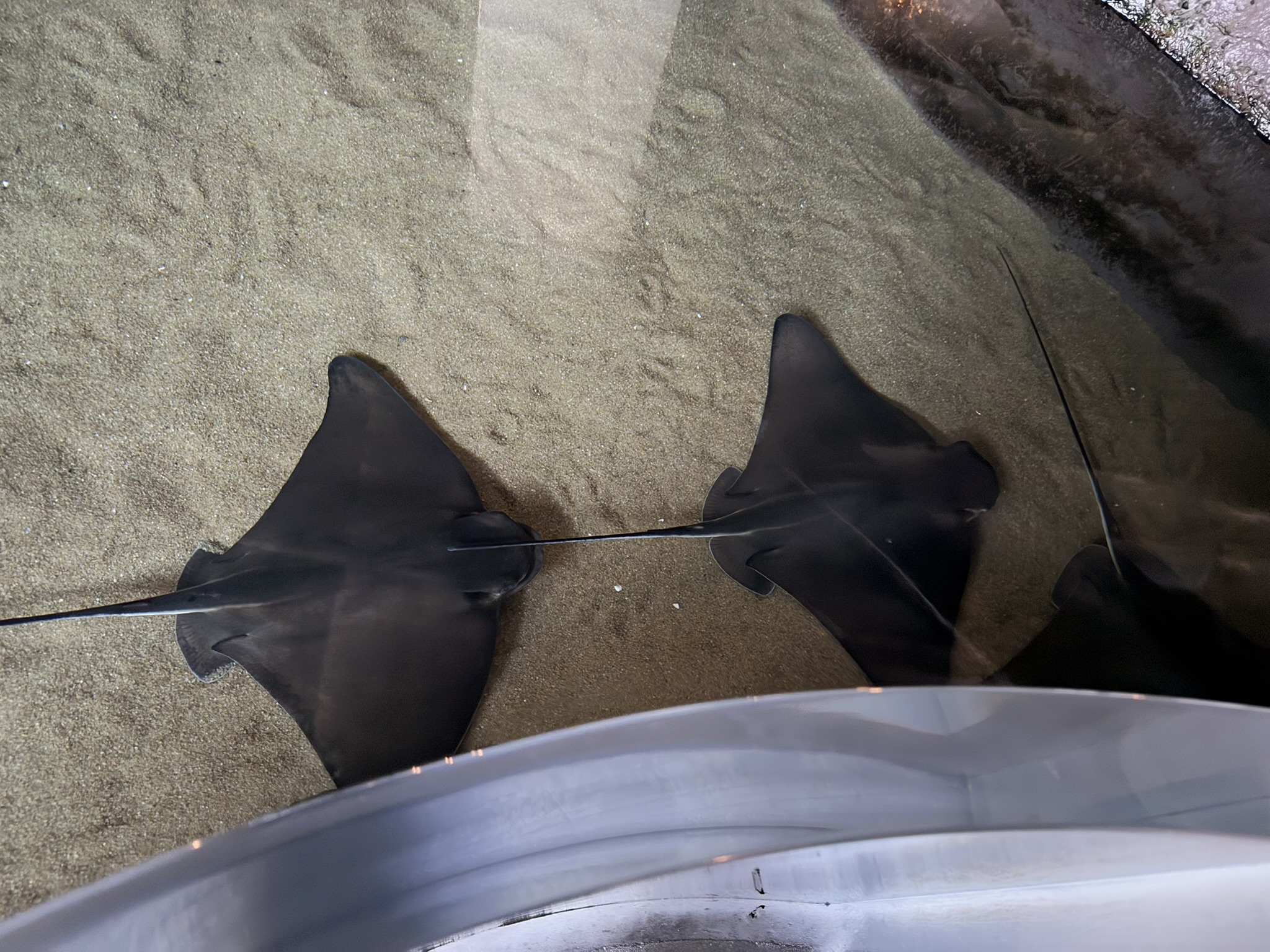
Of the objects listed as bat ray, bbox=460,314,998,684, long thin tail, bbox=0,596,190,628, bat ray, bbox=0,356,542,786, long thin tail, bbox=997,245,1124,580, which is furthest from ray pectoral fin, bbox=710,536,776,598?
long thin tail, bbox=0,596,190,628

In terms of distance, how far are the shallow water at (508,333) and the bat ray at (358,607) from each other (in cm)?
7

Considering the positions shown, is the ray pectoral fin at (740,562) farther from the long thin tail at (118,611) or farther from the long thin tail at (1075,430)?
the long thin tail at (118,611)

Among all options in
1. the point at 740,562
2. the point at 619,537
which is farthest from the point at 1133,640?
the point at 619,537

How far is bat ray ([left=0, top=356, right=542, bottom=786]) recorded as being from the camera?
1305mm

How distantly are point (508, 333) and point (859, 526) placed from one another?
986 millimetres

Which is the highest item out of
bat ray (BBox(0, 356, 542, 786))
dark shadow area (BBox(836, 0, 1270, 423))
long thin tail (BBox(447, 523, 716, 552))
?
dark shadow area (BBox(836, 0, 1270, 423))

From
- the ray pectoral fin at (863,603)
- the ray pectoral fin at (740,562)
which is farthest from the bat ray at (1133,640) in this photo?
the ray pectoral fin at (740,562)

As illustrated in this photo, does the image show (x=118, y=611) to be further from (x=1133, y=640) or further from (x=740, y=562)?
(x=1133, y=640)

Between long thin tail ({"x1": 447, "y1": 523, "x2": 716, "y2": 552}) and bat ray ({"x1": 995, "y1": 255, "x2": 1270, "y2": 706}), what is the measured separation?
673 mm

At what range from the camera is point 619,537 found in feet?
4.75

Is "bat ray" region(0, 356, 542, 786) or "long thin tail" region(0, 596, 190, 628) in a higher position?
"bat ray" region(0, 356, 542, 786)

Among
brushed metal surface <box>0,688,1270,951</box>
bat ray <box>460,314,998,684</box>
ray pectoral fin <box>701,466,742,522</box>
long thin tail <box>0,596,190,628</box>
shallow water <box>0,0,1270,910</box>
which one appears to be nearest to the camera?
brushed metal surface <box>0,688,1270,951</box>

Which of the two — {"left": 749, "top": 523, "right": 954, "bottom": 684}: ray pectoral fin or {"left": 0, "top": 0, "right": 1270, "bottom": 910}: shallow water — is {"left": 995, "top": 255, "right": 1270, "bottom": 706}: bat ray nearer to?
{"left": 0, "top": 0, "right": 1270, "bottom": 910}: shallow water

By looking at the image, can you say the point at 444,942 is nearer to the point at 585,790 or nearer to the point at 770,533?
the point at 585,790
